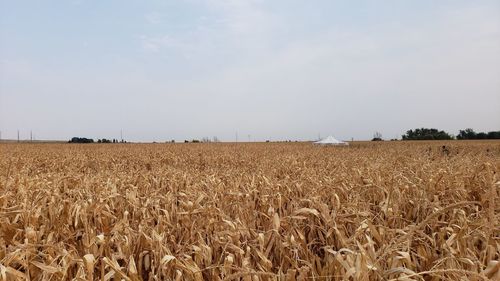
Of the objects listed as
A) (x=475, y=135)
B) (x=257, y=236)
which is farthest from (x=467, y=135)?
(x=257, y=236)

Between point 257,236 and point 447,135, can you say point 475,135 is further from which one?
point 257,236

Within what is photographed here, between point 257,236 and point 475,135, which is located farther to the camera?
point 475,135

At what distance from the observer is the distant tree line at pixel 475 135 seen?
83.5 meters

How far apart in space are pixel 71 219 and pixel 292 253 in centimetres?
222

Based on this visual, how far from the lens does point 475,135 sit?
288 feet

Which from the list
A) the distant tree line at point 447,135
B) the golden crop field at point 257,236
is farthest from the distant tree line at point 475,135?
the golden crop field at point 257,236

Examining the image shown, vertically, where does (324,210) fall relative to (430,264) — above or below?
above

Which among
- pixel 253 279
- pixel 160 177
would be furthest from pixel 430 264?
pixel 160 177

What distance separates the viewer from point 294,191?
5410 mm

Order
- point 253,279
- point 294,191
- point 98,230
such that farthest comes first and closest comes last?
point 294,191 → point 98,230 → point 253,279

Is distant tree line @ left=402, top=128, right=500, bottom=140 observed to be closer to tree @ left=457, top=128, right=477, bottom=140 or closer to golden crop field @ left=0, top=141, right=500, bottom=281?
tree @ left=457, top=128, right=477, bottom=140

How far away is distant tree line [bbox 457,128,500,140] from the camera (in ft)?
274

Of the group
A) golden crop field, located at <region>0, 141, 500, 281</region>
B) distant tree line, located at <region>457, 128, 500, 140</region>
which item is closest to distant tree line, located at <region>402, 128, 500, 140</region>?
distant tree line, located at <region>457, 128, 500, 140</region>

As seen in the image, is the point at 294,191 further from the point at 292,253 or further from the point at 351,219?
the point at 292,253
